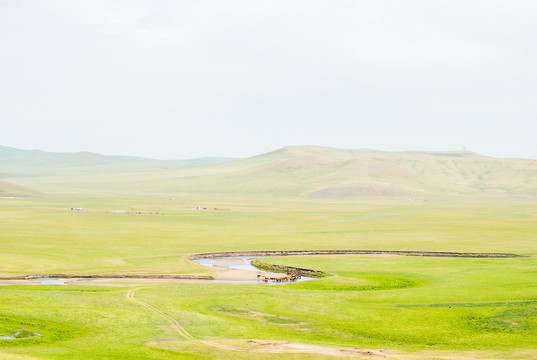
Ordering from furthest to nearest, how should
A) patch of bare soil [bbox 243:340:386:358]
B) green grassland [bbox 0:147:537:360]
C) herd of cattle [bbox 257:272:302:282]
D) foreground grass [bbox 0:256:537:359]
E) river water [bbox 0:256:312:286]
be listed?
herd of cattle [bbox 257:272:302:282]
river water [bbox 0:256:312:286]
green grassland [bbox 0:147:537:360]
foreground grass [bbox 0:256:537:359]
patch of bare soil [bbox 243:340:386:358]

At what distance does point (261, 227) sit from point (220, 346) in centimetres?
9485

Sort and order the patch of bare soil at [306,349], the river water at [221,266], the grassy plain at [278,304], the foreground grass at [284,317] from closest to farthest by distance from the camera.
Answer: the patch of bare soil at [306,349], the foreground grass at [284,317], the grassy plain at [278,304], the river water at [221,266]

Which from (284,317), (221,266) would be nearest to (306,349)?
(284,317)

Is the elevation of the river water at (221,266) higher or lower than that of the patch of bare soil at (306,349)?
higher

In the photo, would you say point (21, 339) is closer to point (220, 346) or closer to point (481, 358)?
point (220, 346)

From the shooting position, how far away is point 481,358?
37.9 meters

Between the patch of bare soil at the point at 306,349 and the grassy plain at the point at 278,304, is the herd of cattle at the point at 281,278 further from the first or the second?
the patch of bare soil at the point at 306,349

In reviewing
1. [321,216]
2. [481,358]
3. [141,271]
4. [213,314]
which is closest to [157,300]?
[213,314]

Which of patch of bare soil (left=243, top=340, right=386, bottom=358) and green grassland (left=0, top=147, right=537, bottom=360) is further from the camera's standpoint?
green grassland (left=0, top=147, right=537, bottom=360)

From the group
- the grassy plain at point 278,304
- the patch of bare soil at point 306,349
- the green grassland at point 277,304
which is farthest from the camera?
the grassy plain at point 278,304

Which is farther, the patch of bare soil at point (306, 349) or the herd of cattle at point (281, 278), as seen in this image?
the herd of cattle at point (281, 278)

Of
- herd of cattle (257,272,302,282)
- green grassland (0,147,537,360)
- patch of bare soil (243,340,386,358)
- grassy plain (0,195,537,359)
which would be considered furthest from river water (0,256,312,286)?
patch of bare soil (243,340,386,358)

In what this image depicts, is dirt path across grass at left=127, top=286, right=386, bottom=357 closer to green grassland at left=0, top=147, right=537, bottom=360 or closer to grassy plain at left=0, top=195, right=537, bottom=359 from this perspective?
green grassland at left=0, top=147, right=537, bottom=360

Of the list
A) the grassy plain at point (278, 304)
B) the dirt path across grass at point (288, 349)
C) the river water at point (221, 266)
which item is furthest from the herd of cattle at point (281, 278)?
the dirt path across grass at point (288, 349)
